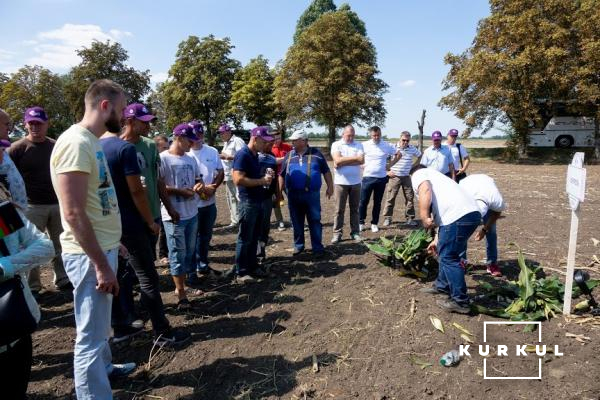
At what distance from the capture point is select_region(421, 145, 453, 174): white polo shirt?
8.18m

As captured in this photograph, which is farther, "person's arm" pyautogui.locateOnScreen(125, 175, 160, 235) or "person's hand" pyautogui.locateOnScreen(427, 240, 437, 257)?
"person's hand" pyautogui.locateOnScreen(427, 240, 437, 257)

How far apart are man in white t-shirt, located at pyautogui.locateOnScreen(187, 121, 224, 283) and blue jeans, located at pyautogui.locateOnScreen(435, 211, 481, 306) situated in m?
3.05

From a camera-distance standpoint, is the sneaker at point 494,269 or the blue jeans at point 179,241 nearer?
the blue jeans at point 179,241

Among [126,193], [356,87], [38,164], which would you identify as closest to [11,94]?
[356,87]

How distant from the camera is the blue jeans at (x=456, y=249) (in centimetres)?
407

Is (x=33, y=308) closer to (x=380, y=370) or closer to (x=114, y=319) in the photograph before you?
(x=114, y=319)

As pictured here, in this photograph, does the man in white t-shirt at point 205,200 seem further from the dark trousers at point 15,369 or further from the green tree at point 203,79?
the green tree at point 203,79

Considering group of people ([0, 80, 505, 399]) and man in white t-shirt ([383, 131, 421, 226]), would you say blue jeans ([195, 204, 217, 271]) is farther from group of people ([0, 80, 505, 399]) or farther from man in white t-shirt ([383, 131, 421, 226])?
man in white t-shirt ([383, 131, 421, 226])

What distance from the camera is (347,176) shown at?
23.2 ft

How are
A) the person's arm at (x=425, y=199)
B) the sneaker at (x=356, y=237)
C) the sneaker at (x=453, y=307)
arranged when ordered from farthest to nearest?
the sneaker at (x=356, y=237), the person's arm at (x=425, y=199), the sneaker at (x=453, y=307)

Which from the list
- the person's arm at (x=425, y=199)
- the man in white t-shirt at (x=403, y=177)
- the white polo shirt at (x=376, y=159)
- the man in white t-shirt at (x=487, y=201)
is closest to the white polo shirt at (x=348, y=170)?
the white polo shirt at (x=376, y=159)

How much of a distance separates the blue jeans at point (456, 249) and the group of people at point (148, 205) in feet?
0.04

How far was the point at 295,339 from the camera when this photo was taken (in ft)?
12.8

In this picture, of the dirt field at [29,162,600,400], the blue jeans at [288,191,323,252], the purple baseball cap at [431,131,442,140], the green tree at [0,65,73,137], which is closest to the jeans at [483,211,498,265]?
the dirt field at [29,162,600,400]
